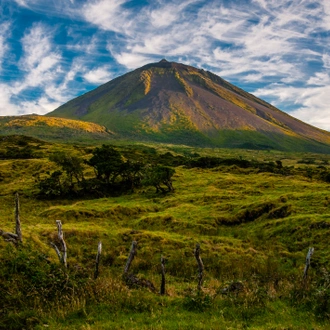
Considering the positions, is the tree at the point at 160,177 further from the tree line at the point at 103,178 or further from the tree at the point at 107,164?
the tree at the point at 107,164

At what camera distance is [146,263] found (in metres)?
24.0

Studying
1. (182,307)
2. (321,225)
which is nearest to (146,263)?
(182,307)

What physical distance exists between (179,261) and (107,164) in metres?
44.1

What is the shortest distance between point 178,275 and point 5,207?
36.7 m

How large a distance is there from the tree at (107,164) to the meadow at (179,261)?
21.7ft

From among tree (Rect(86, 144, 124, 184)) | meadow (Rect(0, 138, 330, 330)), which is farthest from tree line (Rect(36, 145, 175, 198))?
meadow (Rect(0, 138, 330, 330))

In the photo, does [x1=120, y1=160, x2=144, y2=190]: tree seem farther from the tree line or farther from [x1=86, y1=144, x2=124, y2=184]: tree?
[x1=86, y1=144, x2=124, y2=184]: tree

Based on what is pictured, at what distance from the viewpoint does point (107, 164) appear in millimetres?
65250

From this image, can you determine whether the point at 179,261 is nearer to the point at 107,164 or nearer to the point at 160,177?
the point at 160,177

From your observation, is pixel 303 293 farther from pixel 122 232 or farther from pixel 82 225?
pixel 82 225

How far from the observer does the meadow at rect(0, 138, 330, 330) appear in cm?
1148

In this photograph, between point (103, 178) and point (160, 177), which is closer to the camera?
point (160, 177)

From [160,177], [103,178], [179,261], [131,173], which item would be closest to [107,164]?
[131,173]

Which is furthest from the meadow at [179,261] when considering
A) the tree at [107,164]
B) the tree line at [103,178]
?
the tree at [107,164]
